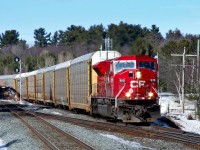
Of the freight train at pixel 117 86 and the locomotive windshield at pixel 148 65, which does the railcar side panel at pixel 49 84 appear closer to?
the freight train at pixel 117 86

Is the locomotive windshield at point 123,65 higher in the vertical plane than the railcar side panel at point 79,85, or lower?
higher

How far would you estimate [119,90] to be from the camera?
1981cm

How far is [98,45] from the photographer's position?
8044cm

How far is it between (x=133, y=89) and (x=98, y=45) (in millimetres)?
60958

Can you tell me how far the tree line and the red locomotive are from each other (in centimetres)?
1935

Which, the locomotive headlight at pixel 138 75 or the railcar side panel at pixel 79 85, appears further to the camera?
the railcar side panel at pixel 79 85

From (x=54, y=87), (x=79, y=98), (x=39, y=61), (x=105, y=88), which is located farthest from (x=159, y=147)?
(x=39, y=61)

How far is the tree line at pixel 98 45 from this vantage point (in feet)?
165

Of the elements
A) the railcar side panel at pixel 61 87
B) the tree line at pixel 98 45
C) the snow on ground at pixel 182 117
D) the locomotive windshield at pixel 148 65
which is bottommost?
the snow on ground at pixel 182 117

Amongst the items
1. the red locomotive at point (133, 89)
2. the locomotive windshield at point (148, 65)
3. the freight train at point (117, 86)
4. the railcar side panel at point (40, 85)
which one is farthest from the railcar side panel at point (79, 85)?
the railcar side panel at point (40, 85)

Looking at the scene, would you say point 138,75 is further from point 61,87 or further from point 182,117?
point 61,87

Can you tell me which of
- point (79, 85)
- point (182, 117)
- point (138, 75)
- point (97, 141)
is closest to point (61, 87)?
point (79, 85)

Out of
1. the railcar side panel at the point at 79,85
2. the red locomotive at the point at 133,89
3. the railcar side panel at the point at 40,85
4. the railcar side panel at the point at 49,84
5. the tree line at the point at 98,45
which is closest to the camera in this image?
the red locomotive at the point at 133,89

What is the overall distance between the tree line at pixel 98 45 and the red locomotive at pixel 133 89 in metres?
19.4
